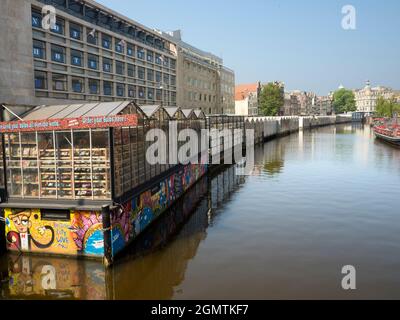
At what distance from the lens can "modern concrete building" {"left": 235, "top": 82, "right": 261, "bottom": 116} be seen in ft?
443

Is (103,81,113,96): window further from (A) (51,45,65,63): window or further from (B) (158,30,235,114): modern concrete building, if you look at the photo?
(B) (158,30,235,114): modern concrete building

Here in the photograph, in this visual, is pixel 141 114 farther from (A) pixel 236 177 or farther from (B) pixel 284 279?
(A) pixel 236 177

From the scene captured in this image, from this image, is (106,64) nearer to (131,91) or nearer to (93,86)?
(93,86)

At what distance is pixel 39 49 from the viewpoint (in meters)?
41.2

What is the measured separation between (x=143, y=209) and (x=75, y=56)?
3810 cm

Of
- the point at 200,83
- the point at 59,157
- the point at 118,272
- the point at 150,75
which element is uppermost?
the point at 200,83

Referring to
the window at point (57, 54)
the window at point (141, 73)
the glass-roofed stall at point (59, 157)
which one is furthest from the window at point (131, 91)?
the glass-roofed stall at point (59, 157)

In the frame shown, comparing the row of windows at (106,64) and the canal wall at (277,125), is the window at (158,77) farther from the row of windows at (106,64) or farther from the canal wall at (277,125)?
the canal wall at (277,125)

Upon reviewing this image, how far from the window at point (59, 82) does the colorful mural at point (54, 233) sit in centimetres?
3315

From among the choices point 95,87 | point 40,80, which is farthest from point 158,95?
point 40,80

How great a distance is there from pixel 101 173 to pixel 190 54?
8361 cm

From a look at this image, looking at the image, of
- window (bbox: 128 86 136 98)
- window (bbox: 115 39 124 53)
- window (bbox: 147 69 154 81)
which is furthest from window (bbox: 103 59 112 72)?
window (bbox: 147 69 154 81)
